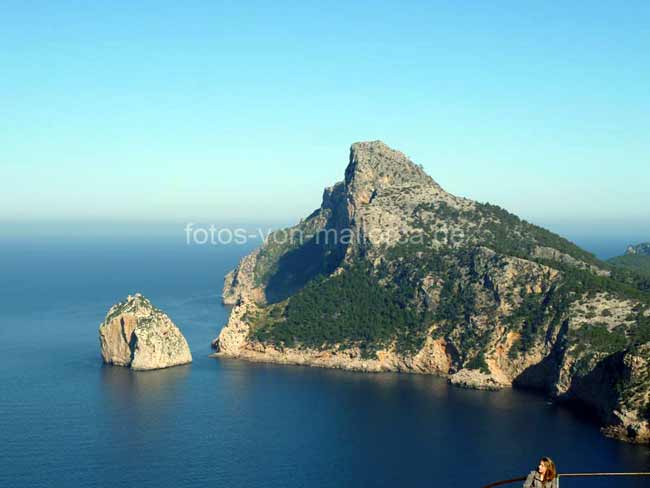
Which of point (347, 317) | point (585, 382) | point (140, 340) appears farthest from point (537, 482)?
point (347, 317)

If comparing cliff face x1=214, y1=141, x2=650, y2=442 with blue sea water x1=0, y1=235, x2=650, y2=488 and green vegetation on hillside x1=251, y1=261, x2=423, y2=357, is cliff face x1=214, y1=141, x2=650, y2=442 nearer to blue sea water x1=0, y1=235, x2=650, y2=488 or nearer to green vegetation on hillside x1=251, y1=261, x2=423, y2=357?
green vegetation on hillside x1=251, y1=261, x2=423, y2=357

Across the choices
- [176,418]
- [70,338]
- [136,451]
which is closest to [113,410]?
[176,418]

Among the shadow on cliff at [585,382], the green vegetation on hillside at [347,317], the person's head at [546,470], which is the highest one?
the person's head at [546,470]

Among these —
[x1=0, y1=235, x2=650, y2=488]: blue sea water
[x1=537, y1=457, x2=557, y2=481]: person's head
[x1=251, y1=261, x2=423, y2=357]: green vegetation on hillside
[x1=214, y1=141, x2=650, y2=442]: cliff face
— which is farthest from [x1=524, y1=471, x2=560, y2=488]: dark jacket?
[x1=251, y1=261, x2=423, y2=357]: green vegetation on hillside

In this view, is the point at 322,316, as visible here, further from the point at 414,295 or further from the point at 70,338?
the point at 70,338

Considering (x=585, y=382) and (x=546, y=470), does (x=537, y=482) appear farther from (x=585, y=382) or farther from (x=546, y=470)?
(x=585, y=382)

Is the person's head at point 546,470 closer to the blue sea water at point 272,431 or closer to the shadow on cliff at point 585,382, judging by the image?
the blue sea water at point 272,431

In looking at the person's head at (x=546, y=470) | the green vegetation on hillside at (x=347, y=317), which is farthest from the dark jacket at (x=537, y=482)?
the green vegetation on hillside at (x=347, y=317)
